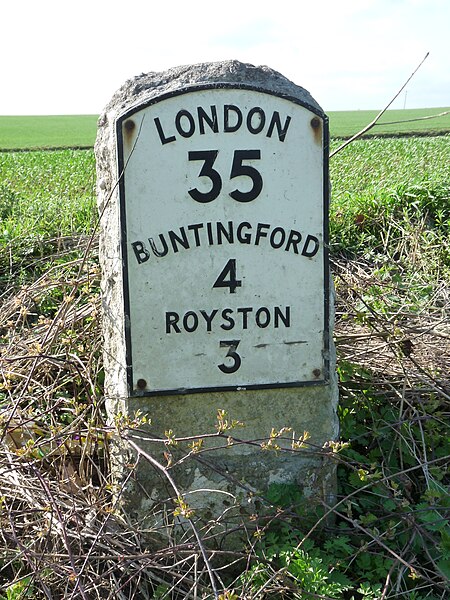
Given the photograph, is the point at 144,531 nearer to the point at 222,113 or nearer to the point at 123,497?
the point at 123,497

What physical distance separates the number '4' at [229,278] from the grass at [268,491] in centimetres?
56

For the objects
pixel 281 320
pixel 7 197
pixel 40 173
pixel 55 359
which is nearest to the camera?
pixel 281 320

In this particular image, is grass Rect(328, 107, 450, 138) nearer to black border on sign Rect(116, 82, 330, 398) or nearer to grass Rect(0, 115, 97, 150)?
black border on sign Rect(116, 82, 330, 398)

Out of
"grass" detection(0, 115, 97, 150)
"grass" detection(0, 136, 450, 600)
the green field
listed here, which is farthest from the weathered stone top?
"grass" detection(0, 115, 97, 150)

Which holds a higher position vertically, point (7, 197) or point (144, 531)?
point (7, 197)

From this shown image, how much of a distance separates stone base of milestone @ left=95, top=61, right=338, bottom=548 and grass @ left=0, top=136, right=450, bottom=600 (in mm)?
75

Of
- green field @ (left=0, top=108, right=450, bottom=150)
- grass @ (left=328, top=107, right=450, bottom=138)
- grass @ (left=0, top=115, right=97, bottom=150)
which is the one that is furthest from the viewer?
grass @ (left=0, top=115, right=97, bottom=150)

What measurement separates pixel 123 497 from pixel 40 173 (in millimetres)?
9782

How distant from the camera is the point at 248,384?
295 centimetres

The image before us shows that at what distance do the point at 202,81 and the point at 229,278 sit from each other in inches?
28.8

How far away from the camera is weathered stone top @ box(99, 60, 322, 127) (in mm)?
2881

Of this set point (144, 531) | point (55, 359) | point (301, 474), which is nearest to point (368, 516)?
point (301, 474)

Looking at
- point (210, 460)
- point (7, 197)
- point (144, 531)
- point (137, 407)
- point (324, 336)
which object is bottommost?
point (144, 531)

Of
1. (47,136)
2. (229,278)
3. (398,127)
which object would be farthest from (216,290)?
(47,136)
